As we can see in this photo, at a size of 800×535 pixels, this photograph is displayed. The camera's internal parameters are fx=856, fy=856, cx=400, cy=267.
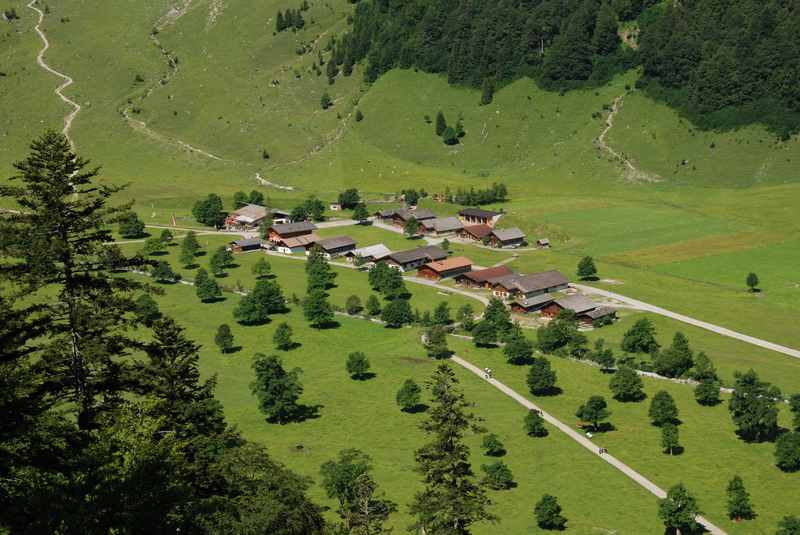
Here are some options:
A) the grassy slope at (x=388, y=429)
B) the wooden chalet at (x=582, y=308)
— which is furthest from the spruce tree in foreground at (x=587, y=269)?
the grassy slope at (x=388, y=429)

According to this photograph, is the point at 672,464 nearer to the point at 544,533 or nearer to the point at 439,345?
the point at 544,533

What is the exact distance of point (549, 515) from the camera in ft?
242

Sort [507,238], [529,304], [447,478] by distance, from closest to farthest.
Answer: [447,478] < [529,304] < [507,238]

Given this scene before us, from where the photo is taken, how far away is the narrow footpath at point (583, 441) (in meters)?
76.3

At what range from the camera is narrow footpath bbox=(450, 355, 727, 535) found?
7631 centimetres

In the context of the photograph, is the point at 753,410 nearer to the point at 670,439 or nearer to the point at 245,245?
the point at 670,439

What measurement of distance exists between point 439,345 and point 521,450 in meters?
27.1

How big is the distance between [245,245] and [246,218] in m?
21.5

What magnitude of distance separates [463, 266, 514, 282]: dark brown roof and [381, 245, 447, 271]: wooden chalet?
11.6 m

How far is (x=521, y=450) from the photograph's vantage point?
89.6 metres

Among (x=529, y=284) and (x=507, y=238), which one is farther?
(x=507, y=238)

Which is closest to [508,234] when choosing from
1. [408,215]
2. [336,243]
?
[408,215]

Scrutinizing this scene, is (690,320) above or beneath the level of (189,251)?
above

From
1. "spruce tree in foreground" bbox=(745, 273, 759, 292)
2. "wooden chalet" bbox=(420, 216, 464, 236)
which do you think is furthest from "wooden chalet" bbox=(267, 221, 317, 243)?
"spruce tree in foreground" bbox=(745, 273, 759, 292)
